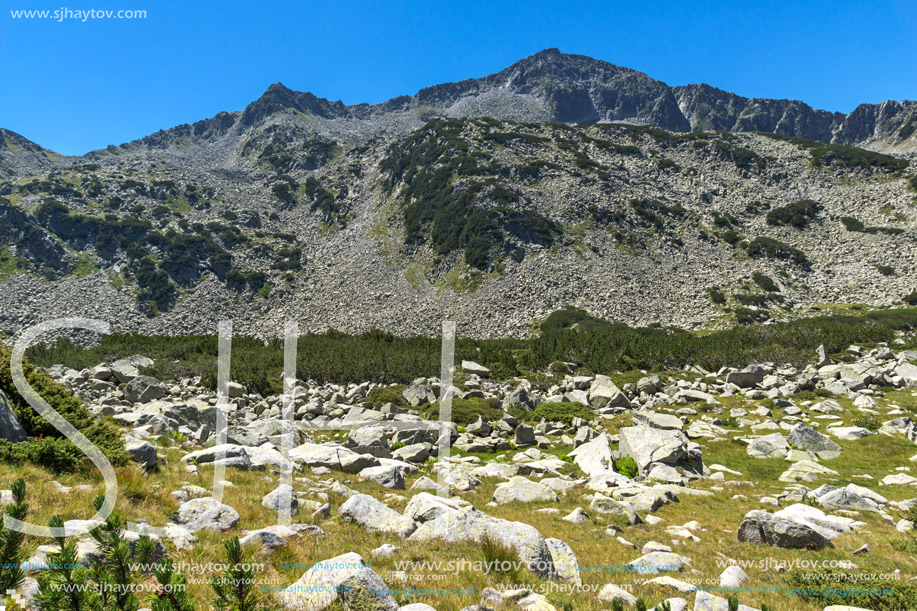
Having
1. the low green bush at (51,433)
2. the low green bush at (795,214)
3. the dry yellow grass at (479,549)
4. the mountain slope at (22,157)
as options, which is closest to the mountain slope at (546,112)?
the mountain slope at (22,157)

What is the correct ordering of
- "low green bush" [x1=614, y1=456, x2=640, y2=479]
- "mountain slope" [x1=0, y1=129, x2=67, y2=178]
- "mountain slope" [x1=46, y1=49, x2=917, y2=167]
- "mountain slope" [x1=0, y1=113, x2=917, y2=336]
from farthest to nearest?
"mountain slope" [x1=46, y1=49, x2=917, y2=167] → "mountain slope" [x1=0, y1=129, x2=67, y2=178] → "mountain slope" [x1=0, y1=113, x2=917, y2=336] → "low green bush" [x1=614, y1=456, x2=640, y2=479]

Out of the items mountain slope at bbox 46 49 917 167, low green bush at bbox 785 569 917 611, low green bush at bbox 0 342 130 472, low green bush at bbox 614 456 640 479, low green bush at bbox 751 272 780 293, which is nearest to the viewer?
low green bush at bbox 785 569 917 611

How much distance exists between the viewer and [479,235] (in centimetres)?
6322

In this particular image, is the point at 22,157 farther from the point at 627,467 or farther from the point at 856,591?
the point at 856,591

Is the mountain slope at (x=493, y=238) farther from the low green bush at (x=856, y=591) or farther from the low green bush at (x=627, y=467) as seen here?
the low green bush at (x=856, y=591)

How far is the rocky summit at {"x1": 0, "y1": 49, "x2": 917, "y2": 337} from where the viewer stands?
5488cm

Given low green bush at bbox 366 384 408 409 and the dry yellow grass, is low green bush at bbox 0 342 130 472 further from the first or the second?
low green bush at bbox 366 384 408 409

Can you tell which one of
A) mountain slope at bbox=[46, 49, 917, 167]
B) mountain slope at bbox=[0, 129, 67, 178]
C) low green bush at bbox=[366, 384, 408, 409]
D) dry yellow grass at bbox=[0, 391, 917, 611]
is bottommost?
low green bush at bbox=[366, 384, 408, 409]

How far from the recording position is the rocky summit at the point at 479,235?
180ft

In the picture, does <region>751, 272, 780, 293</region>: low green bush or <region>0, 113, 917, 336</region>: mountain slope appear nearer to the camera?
<region>751, 272, 780, 293</region>: low green bush

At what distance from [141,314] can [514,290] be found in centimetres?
5152

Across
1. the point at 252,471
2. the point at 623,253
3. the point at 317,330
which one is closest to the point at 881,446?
the point at 252,471

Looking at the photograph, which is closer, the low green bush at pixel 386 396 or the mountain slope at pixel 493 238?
the low green bush at pixel 386 396

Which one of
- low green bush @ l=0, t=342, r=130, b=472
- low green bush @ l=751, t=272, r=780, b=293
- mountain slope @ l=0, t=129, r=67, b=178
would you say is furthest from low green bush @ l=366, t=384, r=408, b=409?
mountain slope @ l=0, t=129, r=67, b=178
